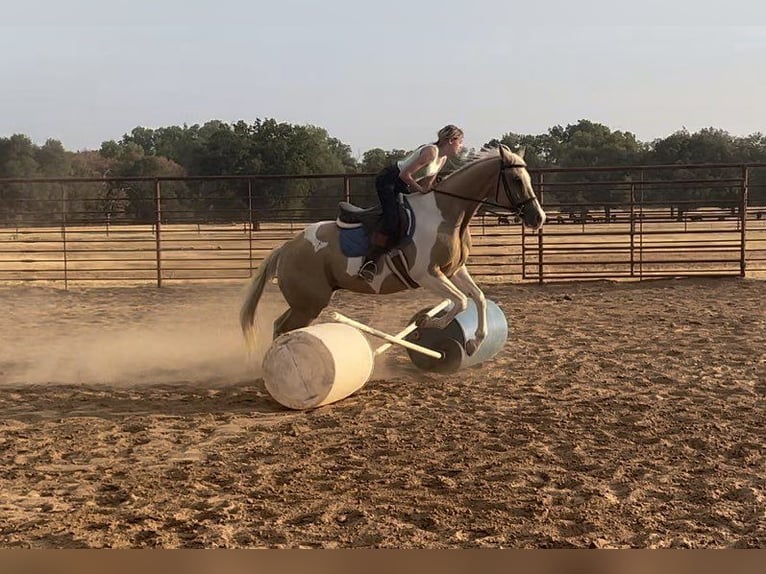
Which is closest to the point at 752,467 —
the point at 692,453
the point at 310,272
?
the point at 692,453

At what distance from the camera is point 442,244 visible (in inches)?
213

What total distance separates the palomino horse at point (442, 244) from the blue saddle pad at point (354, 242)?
0.04 m

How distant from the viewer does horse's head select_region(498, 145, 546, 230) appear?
533cm

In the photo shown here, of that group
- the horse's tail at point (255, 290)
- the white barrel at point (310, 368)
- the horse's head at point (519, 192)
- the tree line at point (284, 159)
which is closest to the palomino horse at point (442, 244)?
the horse's head at point (519, 192)

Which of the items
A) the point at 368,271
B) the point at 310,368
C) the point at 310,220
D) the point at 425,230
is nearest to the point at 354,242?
the point at 368,271

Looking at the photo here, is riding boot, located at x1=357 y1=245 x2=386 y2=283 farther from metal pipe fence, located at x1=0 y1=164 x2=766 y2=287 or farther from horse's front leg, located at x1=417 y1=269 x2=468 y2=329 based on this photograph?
metal pipe fence, located at x1=0 y1=164 x2=766 y2=287

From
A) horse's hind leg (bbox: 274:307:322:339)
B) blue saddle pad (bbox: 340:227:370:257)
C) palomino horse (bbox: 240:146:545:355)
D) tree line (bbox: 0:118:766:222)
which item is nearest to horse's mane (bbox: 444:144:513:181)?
palomino horse (bbox: 240:146:545:355)

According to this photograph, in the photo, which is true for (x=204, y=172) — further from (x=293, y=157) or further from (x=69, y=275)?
(x=69, y=275)

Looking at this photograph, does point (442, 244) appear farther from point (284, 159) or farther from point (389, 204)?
point (284, 159)

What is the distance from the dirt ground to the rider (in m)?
1.16

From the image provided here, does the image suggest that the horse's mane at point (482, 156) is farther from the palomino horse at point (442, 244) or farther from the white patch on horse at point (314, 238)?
the white patch on horse at point (314, 238)

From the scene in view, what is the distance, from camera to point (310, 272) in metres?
5.90

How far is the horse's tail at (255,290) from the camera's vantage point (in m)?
6.14

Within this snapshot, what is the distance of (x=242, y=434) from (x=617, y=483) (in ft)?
7.63
